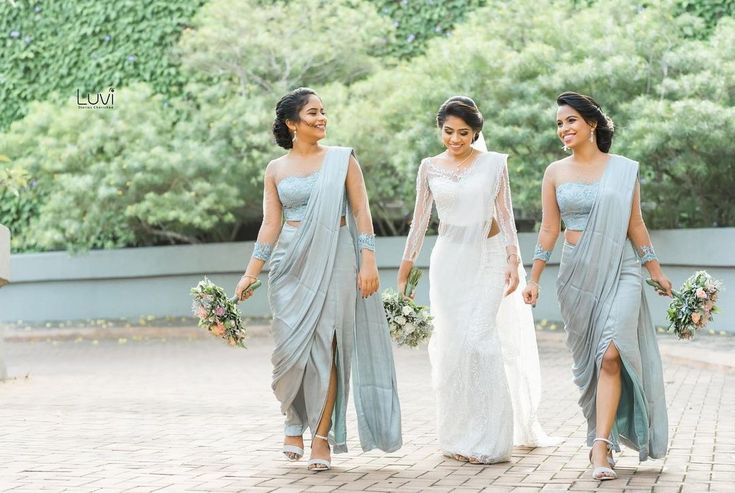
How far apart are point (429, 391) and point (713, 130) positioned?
6.38m

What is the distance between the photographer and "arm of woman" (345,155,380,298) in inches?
280

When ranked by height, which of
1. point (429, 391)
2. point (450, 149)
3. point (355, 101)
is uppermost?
point (355, 101)

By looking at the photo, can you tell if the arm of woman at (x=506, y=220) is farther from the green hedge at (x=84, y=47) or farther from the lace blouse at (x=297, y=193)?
the green hedge at (x=84, y=47)

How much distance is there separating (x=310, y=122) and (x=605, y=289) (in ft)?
6.18

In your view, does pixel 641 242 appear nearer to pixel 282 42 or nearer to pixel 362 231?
pixel 362 231

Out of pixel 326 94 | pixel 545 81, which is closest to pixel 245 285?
pixel 545 81

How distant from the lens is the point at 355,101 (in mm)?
20172

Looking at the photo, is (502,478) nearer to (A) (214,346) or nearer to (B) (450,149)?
(B) (450,149)

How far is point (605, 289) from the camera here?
6797mm

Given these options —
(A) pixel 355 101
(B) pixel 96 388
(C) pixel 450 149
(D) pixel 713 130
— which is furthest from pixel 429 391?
(A) pixel 355 101

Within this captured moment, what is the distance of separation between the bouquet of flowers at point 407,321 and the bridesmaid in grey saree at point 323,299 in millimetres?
103

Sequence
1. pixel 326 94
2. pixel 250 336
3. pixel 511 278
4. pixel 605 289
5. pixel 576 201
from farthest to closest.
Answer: pixel 326 94 → pixel 250 336 → pixel 511 278 → pixel 576 201 → pixel 605 289

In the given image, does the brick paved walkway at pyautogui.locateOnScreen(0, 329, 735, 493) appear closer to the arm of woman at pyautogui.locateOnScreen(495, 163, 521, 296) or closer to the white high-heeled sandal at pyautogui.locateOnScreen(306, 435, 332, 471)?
the white high-heeled sandal at pyautogui.locateOnScreen(306, 435, 332, 471)

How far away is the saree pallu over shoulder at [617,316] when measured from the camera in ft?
22.0
